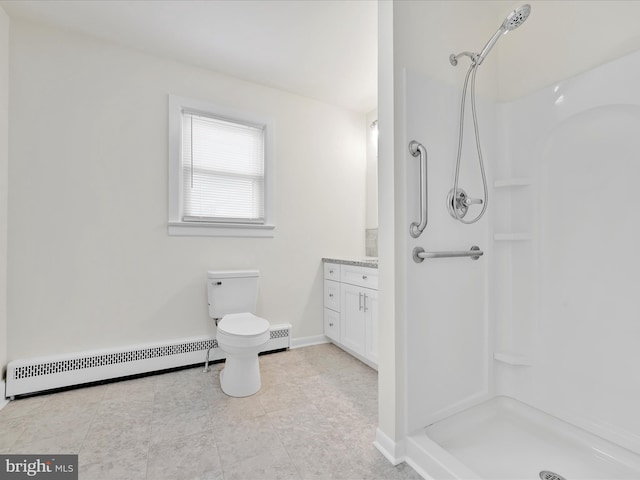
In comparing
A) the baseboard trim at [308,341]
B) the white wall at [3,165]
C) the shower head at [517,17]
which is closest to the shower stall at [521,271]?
the shower head at [517,17]

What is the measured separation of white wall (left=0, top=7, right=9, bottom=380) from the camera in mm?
1848

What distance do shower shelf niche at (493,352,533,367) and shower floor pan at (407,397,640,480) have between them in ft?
0.76

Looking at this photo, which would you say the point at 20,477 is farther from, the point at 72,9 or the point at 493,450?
the point at 72,9

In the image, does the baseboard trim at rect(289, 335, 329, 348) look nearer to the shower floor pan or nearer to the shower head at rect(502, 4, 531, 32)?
the shower floor pan

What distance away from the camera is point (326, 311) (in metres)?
2.96

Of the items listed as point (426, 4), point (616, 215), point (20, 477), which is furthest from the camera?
point (426, 4)

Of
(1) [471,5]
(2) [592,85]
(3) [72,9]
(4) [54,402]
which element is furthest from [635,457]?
(3) [72,9]

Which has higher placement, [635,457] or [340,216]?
[340,216]

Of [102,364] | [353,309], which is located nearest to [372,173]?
[353,309]

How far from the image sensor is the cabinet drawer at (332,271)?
2758 millimetres

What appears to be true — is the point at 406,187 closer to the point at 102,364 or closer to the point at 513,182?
the point at 513,182

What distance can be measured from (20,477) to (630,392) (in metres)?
2.64

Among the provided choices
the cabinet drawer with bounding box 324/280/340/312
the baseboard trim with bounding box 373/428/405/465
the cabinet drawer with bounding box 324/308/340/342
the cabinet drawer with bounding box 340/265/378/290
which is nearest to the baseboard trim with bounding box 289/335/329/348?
the cabinet drawer with bounding box 324/308/340/342

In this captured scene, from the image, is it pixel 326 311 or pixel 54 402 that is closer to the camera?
pixel 54 402
